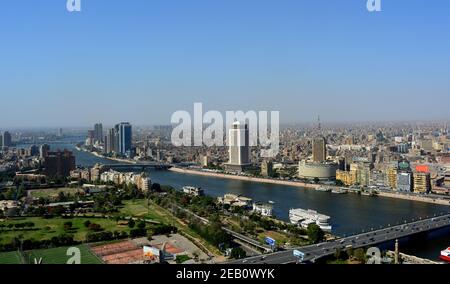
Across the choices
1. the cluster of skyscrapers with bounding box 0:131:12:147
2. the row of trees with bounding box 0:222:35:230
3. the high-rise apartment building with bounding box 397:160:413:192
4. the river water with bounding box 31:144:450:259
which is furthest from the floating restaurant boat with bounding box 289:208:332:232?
the cluster of skyscrapers with bounding box 0:131:12:147

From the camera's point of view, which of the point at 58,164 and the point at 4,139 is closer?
the point at 58,164

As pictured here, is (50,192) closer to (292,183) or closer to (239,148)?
(292,183)

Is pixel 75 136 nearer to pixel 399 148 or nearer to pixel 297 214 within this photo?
pixel 399 148

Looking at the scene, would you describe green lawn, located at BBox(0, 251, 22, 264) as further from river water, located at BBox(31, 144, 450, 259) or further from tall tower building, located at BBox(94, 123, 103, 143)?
tall tower building, located at BBox(94, 123, 103, 143)

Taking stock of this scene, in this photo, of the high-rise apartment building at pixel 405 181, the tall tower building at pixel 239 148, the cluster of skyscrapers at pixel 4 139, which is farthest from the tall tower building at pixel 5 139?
the high-rise apartment building at pixel 405 181

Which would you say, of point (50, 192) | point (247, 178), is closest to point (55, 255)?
point (50, 192)

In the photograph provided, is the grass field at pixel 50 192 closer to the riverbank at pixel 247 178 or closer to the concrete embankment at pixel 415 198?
the riverbank at pixel 247 178

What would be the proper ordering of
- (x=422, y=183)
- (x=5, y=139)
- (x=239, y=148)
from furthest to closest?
(x=5, y=139)
(x=239, y=148)
(x=422, y=183)
